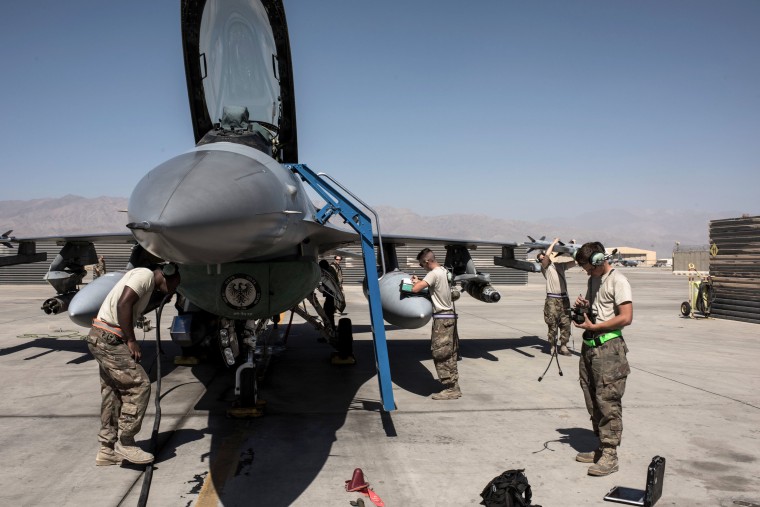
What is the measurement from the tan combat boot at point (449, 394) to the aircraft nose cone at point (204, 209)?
367cm

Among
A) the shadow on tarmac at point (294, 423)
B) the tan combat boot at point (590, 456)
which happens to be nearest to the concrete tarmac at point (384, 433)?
the shadow on tarmac at point (294, 423)

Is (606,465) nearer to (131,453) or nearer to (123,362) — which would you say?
(131,453)

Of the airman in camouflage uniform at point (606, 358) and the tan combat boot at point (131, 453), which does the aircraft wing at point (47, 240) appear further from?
the airman in camouflage uniform at point (606, 358)

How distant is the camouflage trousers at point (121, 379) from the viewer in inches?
173

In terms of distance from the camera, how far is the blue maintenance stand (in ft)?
16.9

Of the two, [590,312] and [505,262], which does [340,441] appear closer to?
[590,312]

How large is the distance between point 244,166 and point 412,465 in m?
2.80

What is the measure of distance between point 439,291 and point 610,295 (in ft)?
8.50

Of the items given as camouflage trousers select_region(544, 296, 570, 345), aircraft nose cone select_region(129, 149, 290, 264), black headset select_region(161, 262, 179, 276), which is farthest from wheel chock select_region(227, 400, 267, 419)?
camouflage trousers select_region(544, 296, 570, 345)

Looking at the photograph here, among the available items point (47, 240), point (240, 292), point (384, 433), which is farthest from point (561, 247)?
point (47, 240)

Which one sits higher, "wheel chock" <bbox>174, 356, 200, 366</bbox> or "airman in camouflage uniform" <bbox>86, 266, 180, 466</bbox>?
"airman in camouflage uniform" <bbox>86, 266, 180, 466</bbox>

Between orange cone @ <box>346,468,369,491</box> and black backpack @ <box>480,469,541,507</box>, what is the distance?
862mm

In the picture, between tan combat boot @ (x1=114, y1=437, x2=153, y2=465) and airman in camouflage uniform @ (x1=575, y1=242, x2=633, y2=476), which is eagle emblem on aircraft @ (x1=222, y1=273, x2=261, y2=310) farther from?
airman in camouflage uniform @ (x1=575, y1=242, x2=633, y2=476)

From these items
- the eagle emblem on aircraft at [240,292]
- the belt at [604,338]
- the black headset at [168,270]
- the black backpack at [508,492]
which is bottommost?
the black backpack at [508,492]
